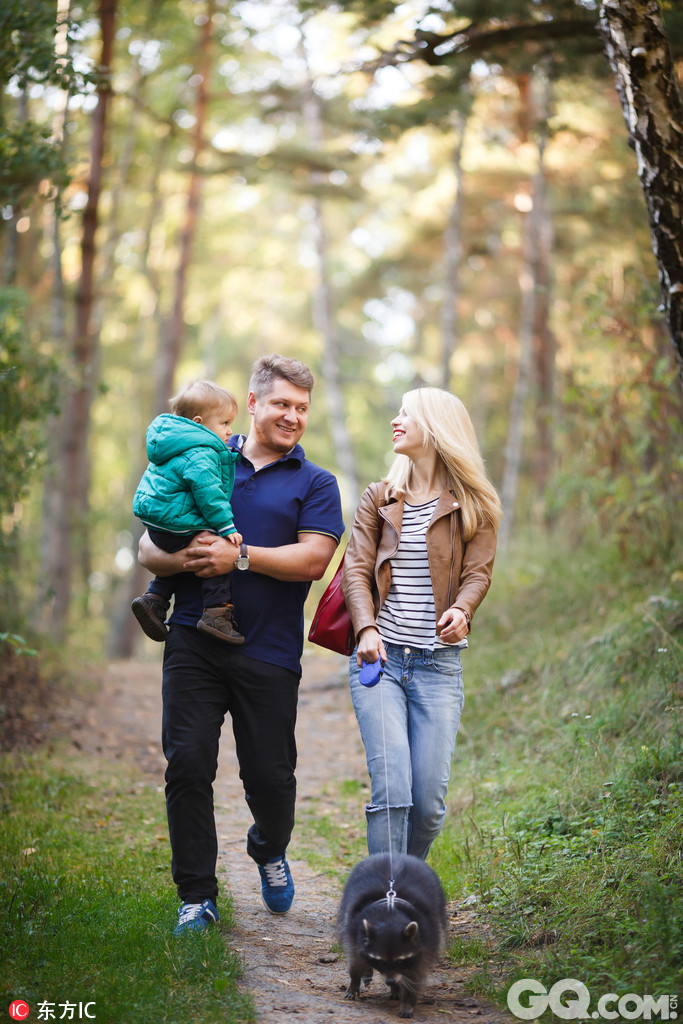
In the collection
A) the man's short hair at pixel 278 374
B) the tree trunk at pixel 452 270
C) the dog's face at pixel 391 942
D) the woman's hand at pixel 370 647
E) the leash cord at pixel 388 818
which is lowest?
the dog's face at pixel 391 942

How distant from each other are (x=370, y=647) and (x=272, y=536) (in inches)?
30.7

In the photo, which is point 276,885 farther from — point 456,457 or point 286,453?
point 456,457

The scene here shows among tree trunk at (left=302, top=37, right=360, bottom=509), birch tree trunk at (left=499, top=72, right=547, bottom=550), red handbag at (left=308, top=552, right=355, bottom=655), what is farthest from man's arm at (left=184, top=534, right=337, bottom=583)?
tree trunk at (left=302, top=37, right=360, bottom=509)

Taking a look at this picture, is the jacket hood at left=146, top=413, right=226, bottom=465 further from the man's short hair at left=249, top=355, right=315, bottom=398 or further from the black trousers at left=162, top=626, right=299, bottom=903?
the black trousers at left=162, top=626, right=299, bottom=903

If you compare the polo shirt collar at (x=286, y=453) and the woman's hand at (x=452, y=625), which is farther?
the polo shirt collar at (x=286, y=453)

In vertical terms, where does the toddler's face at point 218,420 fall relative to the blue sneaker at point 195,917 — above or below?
above

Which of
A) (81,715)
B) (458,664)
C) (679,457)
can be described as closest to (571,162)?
(679,457)

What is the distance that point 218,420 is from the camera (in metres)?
4.45

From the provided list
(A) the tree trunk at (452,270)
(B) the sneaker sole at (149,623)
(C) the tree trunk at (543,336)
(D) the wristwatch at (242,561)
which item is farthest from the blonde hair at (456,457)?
(C) the tree trunk at (543,336)

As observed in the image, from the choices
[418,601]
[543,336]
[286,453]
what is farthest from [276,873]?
[543,336]

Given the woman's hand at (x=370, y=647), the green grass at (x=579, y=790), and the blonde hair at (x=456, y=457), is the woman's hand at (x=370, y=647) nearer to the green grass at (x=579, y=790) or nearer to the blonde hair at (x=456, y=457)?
the blonde hair at (x=456, y=457)

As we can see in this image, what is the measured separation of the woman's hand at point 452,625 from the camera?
3.94m

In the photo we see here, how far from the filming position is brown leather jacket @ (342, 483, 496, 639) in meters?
4.14

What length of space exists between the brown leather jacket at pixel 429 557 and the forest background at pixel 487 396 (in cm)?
150
